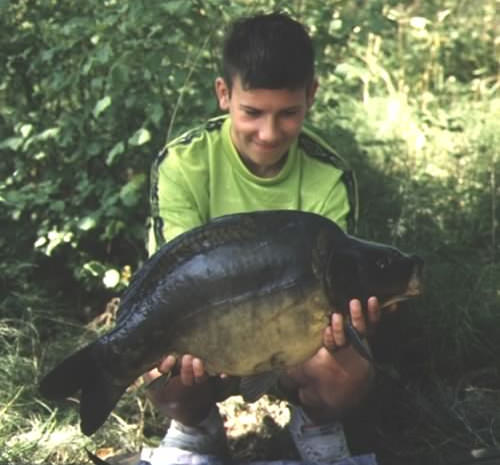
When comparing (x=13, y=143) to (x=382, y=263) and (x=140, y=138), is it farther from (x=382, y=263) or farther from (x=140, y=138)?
(x=382, y=263)

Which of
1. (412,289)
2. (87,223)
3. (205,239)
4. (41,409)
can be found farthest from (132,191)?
(412,289)

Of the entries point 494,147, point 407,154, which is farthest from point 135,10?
point 494,147

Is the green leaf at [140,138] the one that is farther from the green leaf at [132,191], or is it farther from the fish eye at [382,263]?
the fish eye at [382,263]

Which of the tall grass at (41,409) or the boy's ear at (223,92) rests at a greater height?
the boy's ear at (223,92)

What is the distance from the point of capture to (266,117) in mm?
2439

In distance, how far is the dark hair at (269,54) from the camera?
2.44 m

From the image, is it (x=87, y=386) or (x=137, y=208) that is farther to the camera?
(x=137, y=208)

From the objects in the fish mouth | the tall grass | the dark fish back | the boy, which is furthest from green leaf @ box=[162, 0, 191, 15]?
the fish mouth

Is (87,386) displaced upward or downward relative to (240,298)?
downward

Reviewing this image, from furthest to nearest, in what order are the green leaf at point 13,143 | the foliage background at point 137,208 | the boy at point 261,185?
the green leaf at point 13,143 < the foliage background at point 137,208 < the boy at point 261,185

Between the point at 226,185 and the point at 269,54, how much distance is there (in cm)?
42

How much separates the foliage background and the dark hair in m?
0.38

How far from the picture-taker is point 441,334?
302cm

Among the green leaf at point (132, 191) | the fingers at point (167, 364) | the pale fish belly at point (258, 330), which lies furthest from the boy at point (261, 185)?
the green leaf at point (132, 191)
